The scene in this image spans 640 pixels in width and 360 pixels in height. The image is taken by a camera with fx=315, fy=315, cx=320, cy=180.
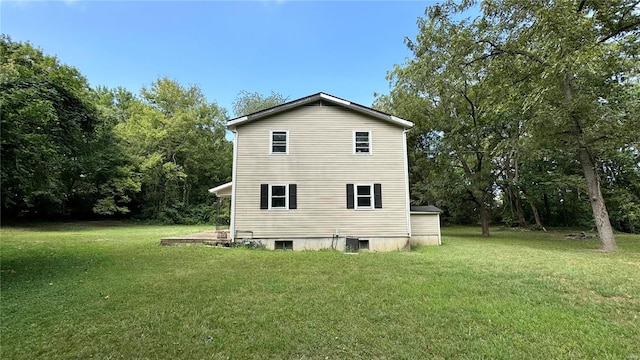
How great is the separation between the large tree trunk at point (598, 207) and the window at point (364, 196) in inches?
302

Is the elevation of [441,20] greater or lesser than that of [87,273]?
greater

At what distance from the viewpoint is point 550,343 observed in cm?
361

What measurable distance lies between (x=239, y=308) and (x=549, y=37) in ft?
32.3

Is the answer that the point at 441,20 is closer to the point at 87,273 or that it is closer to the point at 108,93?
the point at 87,273

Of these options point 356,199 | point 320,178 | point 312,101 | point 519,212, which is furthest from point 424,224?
point 519,212

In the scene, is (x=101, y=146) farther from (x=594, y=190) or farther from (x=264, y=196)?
(x=594, y=190)

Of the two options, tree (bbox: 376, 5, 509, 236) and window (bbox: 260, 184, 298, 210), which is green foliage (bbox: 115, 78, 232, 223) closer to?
tree (bbox: 376, 5, 509, 236)

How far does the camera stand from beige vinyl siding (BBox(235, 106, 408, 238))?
38.3 feet

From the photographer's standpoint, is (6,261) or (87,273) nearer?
(87,273)

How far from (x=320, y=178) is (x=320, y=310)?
752 centimetres

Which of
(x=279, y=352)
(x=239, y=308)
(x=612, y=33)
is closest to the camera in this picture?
(x=279, y=352)

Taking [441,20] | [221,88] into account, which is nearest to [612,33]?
[441,20]

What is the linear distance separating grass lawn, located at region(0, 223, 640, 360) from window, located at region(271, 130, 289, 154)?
16.7 feet

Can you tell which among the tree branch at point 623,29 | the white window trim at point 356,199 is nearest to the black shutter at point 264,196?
the white window trim at point 356,199
